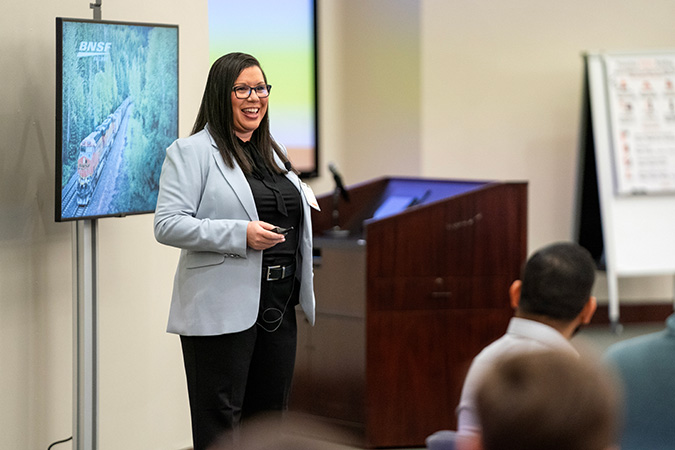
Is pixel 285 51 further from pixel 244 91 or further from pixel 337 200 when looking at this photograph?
pixel 244 91

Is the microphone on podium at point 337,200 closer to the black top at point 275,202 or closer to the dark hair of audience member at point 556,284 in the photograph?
the black top at point 275,202

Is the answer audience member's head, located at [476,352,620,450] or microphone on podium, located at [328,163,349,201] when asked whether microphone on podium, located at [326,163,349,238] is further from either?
audience member's head, located at [476,352,620,450]

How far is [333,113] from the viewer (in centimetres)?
601

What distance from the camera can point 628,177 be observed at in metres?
5.93

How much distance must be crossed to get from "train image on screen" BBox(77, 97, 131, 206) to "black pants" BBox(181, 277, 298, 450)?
64 centimetres

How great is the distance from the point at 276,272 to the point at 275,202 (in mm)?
213

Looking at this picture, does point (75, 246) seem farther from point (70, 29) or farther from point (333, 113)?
point (333, 113)

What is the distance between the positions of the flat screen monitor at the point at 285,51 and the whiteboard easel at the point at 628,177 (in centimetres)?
190

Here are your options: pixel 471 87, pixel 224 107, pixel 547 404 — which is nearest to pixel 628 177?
pixel 471 87

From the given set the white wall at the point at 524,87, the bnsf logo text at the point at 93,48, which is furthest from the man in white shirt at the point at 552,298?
the white wall at the point at 524,87

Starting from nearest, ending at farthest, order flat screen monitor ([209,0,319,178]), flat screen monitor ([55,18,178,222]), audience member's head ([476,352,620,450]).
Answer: audience member's head ([476,352,620,450]), flat screen monitor ([55,18,178,222]), flat screen monitor ([209,0,319,178])

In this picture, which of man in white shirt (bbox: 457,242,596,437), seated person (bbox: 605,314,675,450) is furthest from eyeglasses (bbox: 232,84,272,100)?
seated person (bbox: 605,314,675,450)

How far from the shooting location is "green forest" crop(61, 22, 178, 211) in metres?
2.85

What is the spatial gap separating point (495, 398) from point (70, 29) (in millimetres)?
2412
